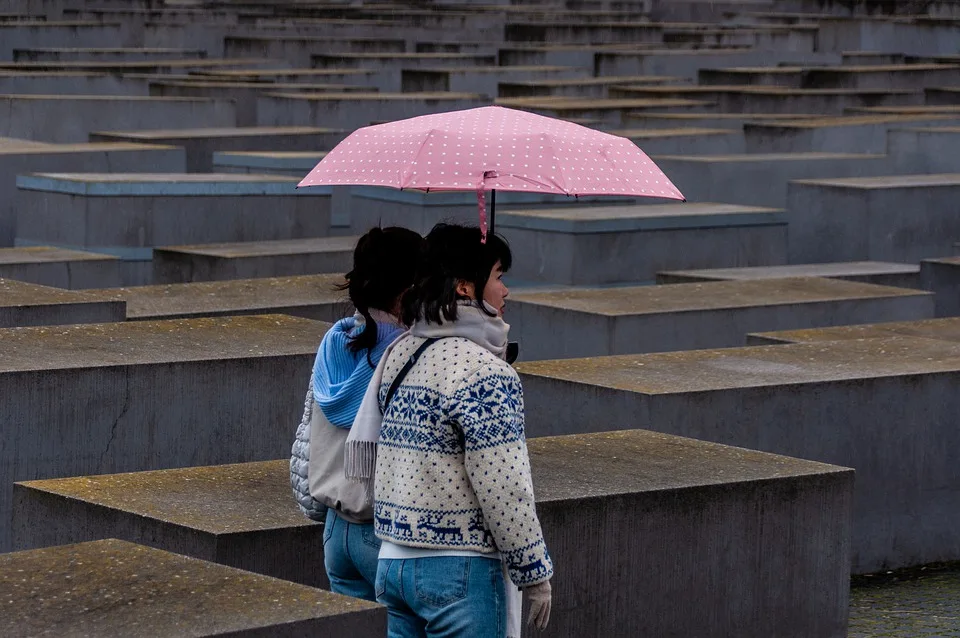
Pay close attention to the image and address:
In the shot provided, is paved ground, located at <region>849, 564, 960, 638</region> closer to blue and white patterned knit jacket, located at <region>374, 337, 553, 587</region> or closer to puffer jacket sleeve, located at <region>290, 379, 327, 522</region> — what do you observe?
puffer jacket sleeve, located at <region>290, 379, 327, 522</region>

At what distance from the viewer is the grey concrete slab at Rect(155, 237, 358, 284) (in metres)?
12.5

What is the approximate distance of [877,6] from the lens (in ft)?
129

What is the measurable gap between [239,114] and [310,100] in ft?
6.56

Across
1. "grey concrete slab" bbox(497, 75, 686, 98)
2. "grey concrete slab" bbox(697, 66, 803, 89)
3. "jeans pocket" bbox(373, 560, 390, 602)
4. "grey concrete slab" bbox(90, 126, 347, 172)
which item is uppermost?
"grey concrete slab" bbox(697, 66, 803, 89)

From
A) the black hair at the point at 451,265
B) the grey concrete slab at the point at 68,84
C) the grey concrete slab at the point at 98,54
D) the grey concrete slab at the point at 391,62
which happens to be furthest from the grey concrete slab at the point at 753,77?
the black hair at the point at 451,265

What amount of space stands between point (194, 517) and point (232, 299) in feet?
16.1

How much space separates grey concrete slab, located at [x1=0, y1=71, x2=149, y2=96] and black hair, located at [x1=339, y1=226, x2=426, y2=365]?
60.8 ft

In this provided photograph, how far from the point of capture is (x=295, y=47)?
3008 cm

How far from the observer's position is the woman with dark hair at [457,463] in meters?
4.21

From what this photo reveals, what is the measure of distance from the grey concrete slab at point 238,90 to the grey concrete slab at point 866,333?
12407 mm

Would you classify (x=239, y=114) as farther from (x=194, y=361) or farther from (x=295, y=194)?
(x=194, y=361)

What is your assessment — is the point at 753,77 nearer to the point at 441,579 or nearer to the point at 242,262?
the point at 242,262

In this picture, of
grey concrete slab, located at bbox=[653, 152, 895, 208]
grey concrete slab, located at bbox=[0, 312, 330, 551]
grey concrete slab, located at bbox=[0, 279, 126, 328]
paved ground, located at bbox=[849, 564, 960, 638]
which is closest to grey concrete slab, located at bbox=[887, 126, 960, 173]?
grey concrete slab, located at bbox=[653, 152, 895, 208]

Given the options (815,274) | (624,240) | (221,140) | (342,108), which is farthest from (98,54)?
(815,274)
